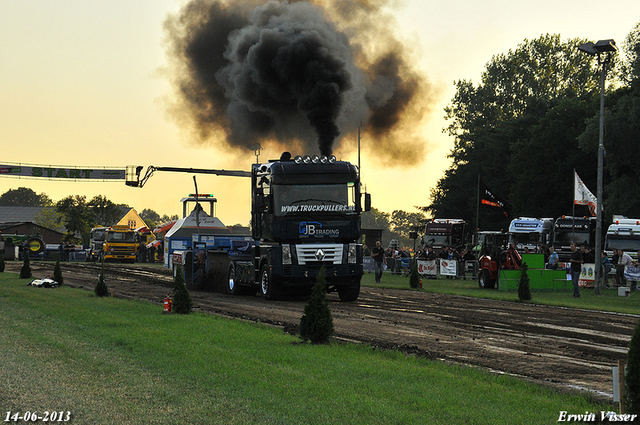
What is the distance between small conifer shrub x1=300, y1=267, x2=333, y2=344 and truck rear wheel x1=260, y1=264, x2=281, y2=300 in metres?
9.13

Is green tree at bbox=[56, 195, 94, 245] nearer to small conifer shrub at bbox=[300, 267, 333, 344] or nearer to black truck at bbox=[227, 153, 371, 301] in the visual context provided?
black truck at bbox=[227, 153, 371, 301]

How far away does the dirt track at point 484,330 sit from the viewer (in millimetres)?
9844

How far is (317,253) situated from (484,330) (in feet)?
23.1

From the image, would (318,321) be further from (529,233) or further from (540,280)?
(529,233)

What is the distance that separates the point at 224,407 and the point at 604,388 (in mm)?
4506

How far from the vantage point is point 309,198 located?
19953 millimetres

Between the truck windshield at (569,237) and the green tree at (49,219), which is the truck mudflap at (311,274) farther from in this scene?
the green tree at (49,219)

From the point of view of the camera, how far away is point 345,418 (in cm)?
659

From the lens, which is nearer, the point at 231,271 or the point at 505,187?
the point at 231,271

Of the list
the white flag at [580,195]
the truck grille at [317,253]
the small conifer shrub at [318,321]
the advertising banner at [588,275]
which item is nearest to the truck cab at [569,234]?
the white flag at [580,195]

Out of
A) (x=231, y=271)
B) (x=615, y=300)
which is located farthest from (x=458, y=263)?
(x=231, y=271)

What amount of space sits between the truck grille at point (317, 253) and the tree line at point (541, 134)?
32.9m

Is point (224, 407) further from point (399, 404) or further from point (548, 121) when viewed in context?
point (548, 121)

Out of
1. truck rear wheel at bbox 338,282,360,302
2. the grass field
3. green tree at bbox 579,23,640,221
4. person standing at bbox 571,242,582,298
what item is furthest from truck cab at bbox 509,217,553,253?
the grass field
